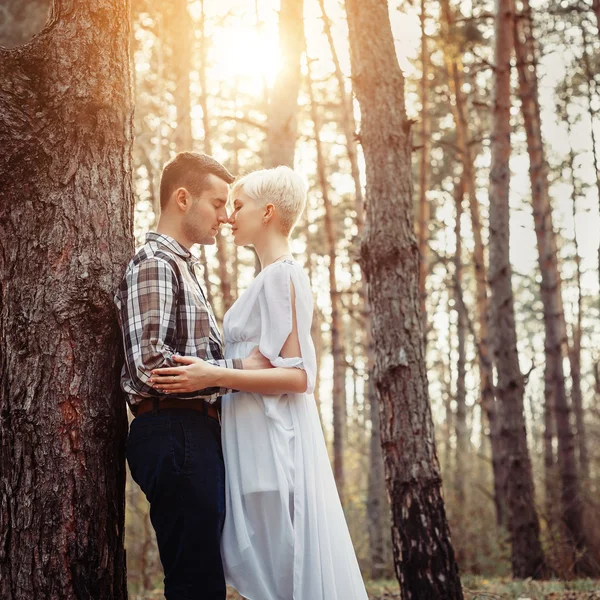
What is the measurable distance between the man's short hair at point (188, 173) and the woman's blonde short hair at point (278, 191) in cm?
15

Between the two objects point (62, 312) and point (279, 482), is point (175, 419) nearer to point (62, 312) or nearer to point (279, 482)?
point (279, 482)

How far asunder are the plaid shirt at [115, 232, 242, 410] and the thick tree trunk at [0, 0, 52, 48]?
5.92 feet

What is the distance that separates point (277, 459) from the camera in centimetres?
290

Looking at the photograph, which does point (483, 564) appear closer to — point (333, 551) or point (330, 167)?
point (333, 551)

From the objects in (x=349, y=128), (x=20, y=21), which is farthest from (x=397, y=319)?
(x=349, y=128)

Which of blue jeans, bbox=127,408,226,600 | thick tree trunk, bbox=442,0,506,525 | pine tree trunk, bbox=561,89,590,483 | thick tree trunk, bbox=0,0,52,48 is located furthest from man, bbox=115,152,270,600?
pine tree trunk, bbox=561,89,590,483

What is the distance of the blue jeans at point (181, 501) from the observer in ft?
8.59

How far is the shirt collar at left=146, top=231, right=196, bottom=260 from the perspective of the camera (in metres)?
2.98

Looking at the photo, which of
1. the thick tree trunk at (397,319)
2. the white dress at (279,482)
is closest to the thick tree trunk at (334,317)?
the thick tree trunk at (397,319)

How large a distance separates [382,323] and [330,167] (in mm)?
13231

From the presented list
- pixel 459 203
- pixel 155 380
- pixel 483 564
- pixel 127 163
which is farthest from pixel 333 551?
pixel 459 203

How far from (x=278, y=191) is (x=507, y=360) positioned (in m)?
6.18

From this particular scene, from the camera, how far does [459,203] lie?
15.4 m

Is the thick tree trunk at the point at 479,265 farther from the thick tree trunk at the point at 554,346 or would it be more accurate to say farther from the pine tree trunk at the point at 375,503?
the pine tree trunk at the point at 375,503
